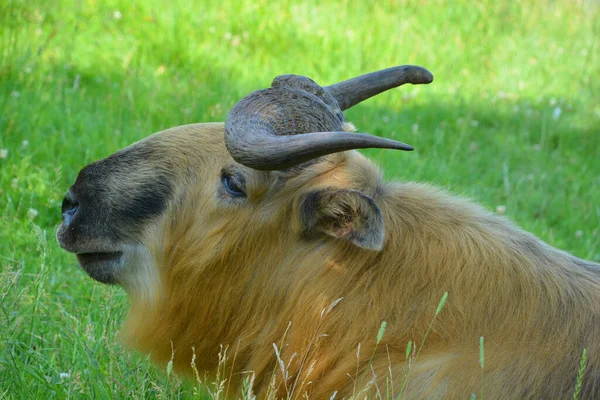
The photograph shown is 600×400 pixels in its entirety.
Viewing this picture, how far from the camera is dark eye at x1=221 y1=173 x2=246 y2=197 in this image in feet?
11.7

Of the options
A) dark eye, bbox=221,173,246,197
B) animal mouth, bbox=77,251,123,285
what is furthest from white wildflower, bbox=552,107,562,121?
animal mouth, bbox=77,251,123,285

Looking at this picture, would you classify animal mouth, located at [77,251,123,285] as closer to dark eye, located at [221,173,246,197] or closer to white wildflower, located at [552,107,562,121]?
dark eye, located at [221,173,246,197]

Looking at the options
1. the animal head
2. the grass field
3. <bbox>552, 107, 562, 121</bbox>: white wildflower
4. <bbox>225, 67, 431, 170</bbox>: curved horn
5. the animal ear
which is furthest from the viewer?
<bbox>552, 107, 562, 121</bbox>: white wildflower

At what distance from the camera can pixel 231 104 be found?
7.44 m

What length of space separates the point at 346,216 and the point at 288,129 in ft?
1.38

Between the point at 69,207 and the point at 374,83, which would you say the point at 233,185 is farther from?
the point at 374,83

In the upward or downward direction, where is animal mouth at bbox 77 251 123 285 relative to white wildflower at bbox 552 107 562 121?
upward

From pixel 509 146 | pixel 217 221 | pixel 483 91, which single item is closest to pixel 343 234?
pixel 217 221

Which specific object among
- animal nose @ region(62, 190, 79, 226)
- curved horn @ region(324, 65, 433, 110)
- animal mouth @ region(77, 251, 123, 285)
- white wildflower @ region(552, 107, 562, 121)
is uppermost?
curved horn @ region(324, 65, 433, 110)

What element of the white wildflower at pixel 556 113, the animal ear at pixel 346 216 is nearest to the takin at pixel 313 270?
the animal ear at pixel 346 216

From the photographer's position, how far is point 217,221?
142 inches

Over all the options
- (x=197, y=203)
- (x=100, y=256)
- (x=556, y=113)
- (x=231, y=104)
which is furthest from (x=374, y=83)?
(x=556, y=113)

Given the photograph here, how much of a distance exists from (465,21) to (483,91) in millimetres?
1624

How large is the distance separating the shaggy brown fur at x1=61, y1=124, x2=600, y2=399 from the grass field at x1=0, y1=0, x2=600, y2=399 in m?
0.45
